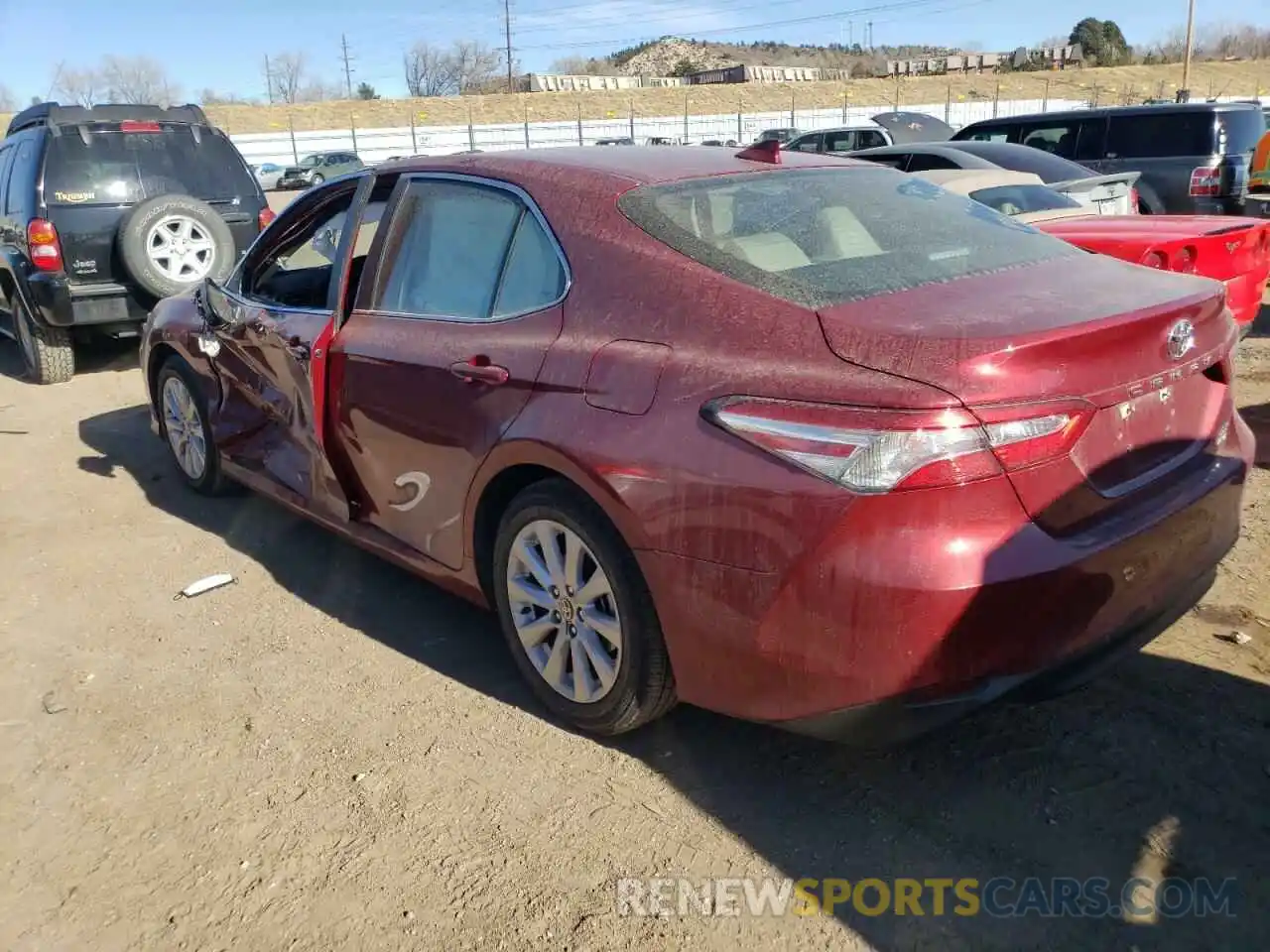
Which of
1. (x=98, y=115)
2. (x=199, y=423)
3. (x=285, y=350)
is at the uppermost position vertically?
(x=98, y=115)

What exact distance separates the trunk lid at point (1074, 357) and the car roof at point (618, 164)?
0.92 meters

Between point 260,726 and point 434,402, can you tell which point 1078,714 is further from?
point 260,726

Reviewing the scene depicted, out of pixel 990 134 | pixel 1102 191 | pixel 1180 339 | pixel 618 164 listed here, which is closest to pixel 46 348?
pixel 618 164

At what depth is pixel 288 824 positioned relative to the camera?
2.86 meters

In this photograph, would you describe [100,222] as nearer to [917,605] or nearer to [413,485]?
[413,485]

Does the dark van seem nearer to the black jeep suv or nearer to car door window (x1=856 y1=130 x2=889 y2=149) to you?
car door window (x1=856 y1=130 x2=889 y2=149)

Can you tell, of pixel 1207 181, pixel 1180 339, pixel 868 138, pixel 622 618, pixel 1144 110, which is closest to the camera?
pixel 1180 339

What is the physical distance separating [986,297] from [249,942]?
7.72 ft

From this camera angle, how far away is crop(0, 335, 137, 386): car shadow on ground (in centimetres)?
931

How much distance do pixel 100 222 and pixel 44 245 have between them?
44cm

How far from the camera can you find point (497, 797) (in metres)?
2.91

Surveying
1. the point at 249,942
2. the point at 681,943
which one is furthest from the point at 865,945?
the point at 249,942

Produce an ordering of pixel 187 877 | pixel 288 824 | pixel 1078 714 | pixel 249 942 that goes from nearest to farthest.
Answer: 1. pixel 249 942
2. pixel 187 877
3. pixel 288 824
4. pixel 1078 714

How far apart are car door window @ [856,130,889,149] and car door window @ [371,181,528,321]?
14955 millimetres
